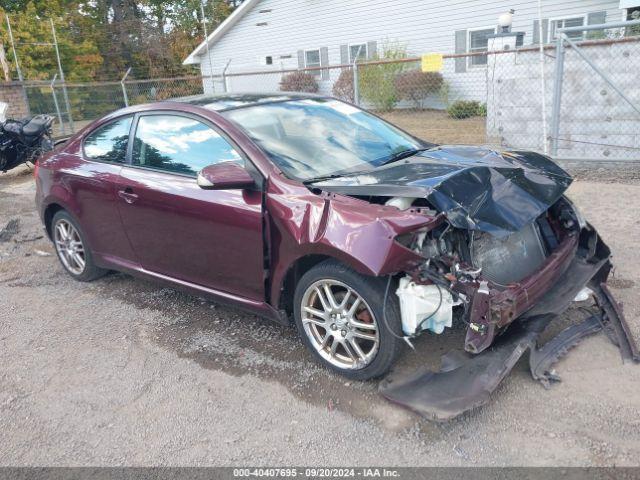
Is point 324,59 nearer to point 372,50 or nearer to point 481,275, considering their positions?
point 372,50

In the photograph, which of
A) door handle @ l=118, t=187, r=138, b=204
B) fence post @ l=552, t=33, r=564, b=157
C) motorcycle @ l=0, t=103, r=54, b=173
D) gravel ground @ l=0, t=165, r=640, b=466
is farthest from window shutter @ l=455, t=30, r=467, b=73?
door handle @ l=118, t=187, r=138, b=204

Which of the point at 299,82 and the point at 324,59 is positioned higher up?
the point at 324,59

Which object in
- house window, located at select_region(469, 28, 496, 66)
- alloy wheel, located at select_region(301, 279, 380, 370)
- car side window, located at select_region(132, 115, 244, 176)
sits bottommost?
alloy wheel, located at select_region(301, 279, 380, 370)

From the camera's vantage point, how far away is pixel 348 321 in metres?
3.16

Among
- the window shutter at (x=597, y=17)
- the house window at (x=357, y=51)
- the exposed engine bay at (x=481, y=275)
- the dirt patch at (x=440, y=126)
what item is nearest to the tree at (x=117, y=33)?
the house window at (x=357, y=51)

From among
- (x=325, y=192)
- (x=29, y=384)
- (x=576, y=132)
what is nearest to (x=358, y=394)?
(x=325, y=192)

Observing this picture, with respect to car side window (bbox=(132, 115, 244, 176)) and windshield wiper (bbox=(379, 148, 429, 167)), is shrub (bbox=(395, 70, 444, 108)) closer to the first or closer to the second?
windshield wiper (bbox=(379, 148, 429, 167))

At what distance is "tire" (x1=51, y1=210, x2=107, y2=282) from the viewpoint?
4918mm

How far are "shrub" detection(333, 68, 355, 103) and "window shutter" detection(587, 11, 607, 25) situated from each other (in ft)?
22.4

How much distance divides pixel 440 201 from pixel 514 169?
0.82 m

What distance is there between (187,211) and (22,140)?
8646 mm

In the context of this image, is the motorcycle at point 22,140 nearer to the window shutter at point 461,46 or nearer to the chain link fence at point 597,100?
the chain link fence at point 597,100

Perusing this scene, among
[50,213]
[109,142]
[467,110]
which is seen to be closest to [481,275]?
[109,142]

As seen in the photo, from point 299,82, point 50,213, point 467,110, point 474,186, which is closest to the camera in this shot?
point 474,186
